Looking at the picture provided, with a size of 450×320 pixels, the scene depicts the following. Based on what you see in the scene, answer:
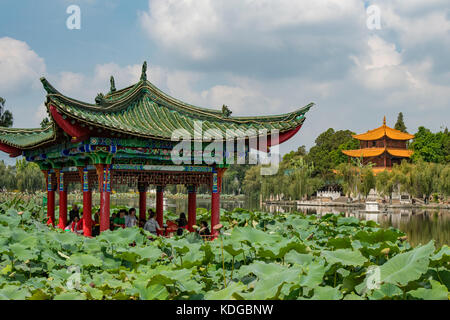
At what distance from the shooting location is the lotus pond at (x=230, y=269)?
271cm

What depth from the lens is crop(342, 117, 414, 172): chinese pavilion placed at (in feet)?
178

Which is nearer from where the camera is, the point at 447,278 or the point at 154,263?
the point at 447,278

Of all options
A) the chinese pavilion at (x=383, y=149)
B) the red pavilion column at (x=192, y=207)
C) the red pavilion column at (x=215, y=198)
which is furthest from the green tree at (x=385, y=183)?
the red pavilion column at (x=215, y=198)

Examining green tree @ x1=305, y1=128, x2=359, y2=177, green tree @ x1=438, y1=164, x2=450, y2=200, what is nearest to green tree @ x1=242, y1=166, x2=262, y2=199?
green tree @ x1=305, y1=128, x2=359, y2=177

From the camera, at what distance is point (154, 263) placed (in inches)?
179

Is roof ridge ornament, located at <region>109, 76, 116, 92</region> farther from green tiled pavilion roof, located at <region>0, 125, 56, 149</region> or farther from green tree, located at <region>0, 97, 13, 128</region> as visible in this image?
green tree, located at <region>0, 97, 13, 128</region>

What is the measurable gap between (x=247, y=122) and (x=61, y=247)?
5.29 m

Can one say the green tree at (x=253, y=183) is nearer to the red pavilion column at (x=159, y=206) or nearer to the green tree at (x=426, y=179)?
the green tree at (x=426, y=179)

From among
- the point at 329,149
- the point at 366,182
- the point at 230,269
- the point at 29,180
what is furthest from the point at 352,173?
the point at 230,269

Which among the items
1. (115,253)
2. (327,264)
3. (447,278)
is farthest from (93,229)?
(447,278)

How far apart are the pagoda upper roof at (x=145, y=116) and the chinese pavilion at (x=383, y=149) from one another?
152 feet

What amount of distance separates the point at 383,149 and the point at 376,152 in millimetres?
864

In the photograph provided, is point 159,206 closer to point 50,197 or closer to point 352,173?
point 50,197

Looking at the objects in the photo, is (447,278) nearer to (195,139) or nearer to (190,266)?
(190,266)
